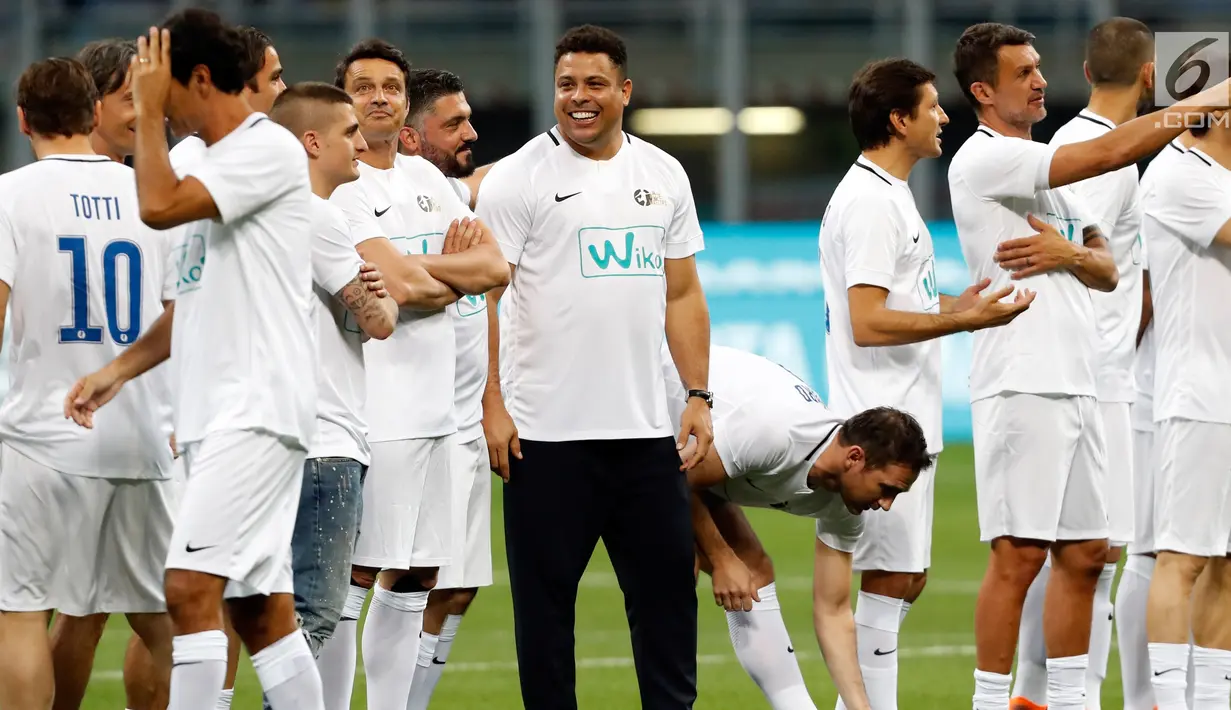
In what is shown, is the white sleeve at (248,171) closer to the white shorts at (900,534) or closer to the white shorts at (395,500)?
the white shorts at (395,500)

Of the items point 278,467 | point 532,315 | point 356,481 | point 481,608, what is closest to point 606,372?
point 532,315

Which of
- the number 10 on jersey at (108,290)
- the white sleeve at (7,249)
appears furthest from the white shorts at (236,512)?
the white sleeve at (7,249)

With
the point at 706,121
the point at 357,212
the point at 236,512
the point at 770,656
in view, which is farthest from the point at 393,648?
the point at 706,121

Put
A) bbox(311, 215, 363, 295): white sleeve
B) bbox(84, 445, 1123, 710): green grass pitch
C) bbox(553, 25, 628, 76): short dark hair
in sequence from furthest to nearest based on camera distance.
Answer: bbox(84, 445, 1123, 710): green grass pitch, bbox(553, 25, 628, 76): short dark hair, bbox(311, 215, 363, 295): white sleeve

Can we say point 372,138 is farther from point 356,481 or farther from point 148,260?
point 356,481

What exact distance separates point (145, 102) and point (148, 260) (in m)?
1.12

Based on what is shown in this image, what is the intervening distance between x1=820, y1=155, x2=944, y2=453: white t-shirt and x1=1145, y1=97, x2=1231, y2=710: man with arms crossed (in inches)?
34.0

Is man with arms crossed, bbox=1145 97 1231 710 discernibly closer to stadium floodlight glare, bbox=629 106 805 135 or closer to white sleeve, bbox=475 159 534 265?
white sleeve, bbox=475 159 534 265

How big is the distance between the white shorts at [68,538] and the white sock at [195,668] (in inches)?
39.4

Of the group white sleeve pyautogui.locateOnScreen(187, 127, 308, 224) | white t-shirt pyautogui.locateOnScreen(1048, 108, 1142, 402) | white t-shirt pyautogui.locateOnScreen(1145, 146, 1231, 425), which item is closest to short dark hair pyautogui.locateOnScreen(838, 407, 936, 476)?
white t-shirt pyautogui.locateOnScreen(1145, 146, 1231, 425)

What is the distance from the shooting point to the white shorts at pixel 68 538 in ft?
17.6

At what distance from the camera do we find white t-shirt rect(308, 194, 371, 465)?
507 cm

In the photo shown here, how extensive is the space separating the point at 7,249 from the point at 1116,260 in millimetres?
4314

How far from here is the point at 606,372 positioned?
5.62m
